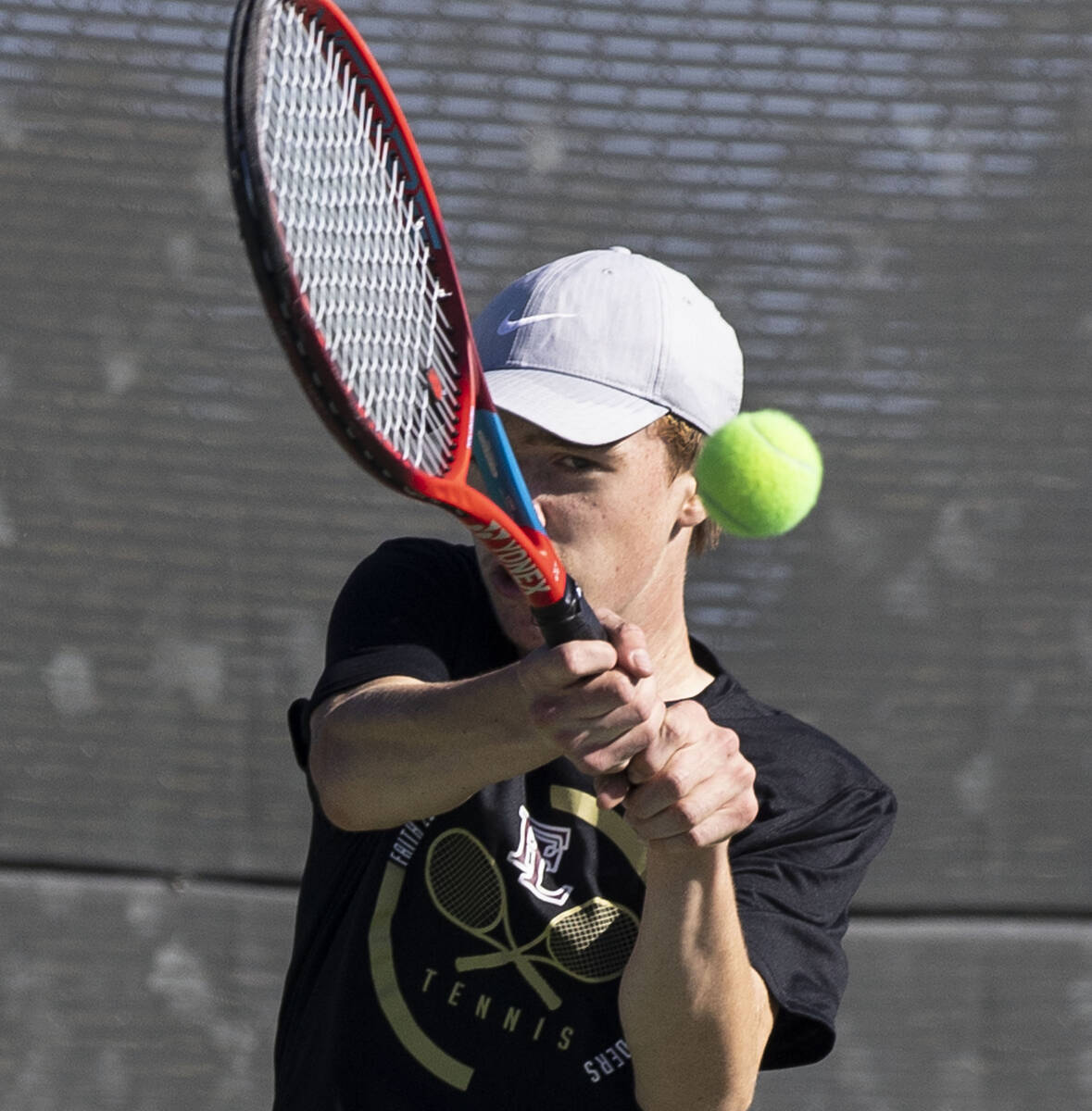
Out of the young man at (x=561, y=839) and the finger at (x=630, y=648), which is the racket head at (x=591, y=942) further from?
the finger at (x=630, y=648)

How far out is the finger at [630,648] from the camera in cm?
116

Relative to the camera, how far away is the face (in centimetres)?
145

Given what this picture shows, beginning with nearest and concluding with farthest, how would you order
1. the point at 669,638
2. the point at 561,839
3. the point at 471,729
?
1. the point at 471,729
2. the point at 561,839
3. the point at 669,638

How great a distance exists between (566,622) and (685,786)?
15 cm

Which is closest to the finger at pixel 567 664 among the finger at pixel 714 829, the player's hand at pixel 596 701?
the player's hand at pixel 596 701

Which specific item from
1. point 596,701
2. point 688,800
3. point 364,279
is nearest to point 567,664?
point 596,701

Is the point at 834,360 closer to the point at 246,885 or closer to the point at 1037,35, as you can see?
the point at 1037,35

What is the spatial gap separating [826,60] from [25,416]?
1.32 metres

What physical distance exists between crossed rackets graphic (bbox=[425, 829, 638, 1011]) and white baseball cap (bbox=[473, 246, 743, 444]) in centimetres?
39

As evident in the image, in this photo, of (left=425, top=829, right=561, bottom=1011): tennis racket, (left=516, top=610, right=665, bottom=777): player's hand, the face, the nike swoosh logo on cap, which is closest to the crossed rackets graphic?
(left=425, top=829, right=561, bottom=1011): tennis racket

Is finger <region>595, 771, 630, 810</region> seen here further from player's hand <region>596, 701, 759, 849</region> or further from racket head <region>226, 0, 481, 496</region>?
racket head <region>226, 0, 481, 496</region>

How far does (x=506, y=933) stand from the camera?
1.42 metres

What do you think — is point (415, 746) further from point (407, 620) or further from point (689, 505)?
point (689, 505)

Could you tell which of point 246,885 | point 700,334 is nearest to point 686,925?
point 700,334
